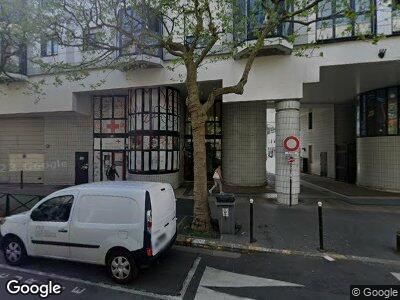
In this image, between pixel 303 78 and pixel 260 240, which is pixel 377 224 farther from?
pixel 303 78

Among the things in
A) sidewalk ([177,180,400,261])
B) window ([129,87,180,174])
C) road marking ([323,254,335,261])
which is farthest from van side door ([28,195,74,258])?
window ([129,87,180,174])

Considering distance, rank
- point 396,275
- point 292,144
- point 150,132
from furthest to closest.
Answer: point 150,132, point 292,144, point 396,275

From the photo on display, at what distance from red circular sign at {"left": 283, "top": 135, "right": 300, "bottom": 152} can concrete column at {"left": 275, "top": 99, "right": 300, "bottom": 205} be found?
36 cm

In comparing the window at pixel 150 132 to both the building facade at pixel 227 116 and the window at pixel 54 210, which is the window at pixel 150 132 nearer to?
the building facade at pixel 227 116

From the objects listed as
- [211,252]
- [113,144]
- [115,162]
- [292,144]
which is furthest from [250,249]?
[113,144]

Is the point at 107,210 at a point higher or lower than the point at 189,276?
higher

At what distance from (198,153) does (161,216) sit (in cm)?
259

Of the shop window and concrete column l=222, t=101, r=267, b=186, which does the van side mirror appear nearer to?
concrete column l=222, t=101, r=267, b=186

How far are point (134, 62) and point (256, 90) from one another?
191 inches

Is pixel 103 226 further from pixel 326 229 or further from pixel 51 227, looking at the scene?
pixel 326 229

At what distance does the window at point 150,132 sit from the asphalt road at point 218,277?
780cm

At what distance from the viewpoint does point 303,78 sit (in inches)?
432

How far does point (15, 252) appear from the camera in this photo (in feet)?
19.4

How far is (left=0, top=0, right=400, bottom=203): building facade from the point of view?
35.6 feet
